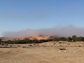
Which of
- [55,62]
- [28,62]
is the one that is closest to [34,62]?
[28,62]

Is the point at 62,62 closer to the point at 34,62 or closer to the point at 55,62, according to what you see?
the point at 55,62

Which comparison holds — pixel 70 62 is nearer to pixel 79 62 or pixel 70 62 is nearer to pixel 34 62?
pixel 79 62

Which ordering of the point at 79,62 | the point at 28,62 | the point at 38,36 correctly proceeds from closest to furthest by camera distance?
the point at 79,62, the point at 28,62, the point at 38,36

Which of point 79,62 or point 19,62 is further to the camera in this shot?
point 19,62

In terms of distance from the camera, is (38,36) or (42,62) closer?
(42,62)

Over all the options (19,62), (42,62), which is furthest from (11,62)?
(42,62)

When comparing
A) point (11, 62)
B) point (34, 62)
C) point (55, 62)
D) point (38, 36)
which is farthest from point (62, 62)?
point (38, 36)

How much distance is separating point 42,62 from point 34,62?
2.82ft

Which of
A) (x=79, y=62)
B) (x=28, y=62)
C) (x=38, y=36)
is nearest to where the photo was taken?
(x=79, y=62)

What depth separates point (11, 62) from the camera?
947 inches

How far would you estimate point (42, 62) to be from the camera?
76.3ft

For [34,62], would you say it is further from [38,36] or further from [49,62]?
[38,36]

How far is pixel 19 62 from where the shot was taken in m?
23.9

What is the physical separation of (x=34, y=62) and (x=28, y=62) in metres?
0.55
